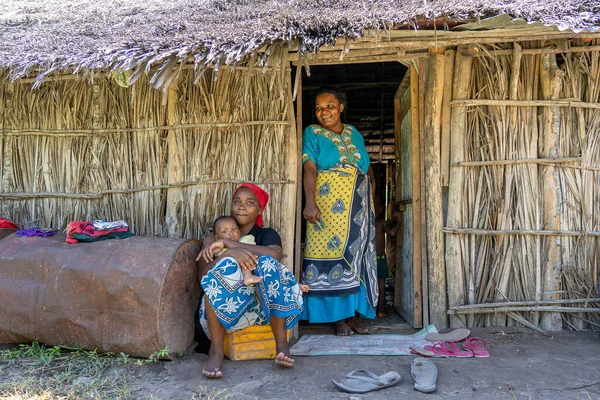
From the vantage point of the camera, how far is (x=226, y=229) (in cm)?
347

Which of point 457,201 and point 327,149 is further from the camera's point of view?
point 327,149

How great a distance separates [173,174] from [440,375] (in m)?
2.36

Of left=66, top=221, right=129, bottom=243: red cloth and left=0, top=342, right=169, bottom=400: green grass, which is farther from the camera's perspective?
left=66, top=221, right=129, bottom=243: red cloth

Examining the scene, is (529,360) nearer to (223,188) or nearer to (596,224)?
(596,224)

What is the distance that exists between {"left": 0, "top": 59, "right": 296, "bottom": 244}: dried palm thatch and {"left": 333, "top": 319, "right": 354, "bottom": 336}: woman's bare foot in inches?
33.8

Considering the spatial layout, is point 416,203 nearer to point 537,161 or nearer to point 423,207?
point 423,207

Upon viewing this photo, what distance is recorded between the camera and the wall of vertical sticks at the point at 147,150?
400 centimetres

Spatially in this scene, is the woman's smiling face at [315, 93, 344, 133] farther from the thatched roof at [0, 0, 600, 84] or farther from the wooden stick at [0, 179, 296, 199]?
the thatched roof at [0, 0, 600, 84]

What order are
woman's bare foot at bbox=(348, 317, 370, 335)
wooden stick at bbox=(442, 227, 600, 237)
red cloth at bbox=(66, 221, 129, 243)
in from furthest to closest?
woman's bare foot at bbox=(348, 317, 370, 335)
wooden stick at bbox=(442, 227, 600, 237)
red cloth at bbox=(66, 221, 129, 243)

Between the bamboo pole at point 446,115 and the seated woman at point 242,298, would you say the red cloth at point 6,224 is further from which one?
the bamboo pole at point 446,115

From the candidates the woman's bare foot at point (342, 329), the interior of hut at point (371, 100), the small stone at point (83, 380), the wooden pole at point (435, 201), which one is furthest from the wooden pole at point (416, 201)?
the small stone at point (83, 380)

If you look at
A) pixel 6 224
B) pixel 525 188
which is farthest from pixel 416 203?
pixel 6 224

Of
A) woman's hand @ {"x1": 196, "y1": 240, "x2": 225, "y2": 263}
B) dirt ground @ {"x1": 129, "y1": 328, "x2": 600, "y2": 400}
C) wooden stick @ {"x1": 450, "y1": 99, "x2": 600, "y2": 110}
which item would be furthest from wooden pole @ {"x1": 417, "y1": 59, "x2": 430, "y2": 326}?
woman's hand @ {"x1": 196, "y1": 240, "x2": 225, "y2": 263}

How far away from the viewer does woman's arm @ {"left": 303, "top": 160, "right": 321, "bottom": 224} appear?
3.97 metres
